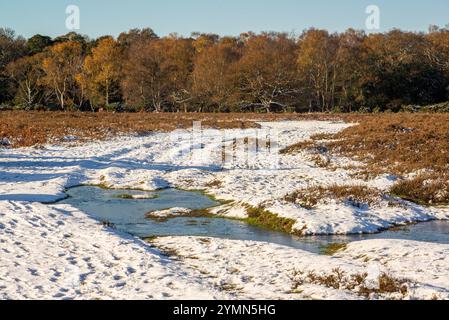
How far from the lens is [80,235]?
59.9 feet

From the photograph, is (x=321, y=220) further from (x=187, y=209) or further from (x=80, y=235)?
(x=80, y=235)

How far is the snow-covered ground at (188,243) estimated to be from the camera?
1327 cm

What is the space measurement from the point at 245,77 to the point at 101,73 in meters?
22.6

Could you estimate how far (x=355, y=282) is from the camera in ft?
42.4

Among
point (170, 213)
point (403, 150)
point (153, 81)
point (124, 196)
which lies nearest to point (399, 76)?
point (153, 81)

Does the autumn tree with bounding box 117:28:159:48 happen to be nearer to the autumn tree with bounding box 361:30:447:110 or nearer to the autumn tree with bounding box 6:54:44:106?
the autumn tree with bounding box 6:54:44:106

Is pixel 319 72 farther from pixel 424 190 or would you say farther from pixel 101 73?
pixel 424 190

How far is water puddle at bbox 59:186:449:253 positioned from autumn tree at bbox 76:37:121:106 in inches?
2732

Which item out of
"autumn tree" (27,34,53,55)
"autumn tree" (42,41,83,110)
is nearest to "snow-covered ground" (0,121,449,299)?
"autumn tree" (42,41,83,110)

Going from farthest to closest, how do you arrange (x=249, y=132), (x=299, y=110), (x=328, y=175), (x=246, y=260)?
(x=299, y=110) → (x=249, y=132) → (x=328, y=175) → (x=246, y=260)

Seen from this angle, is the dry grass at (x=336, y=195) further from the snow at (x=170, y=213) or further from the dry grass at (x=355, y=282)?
the dry grass at (x=355, y=282)
